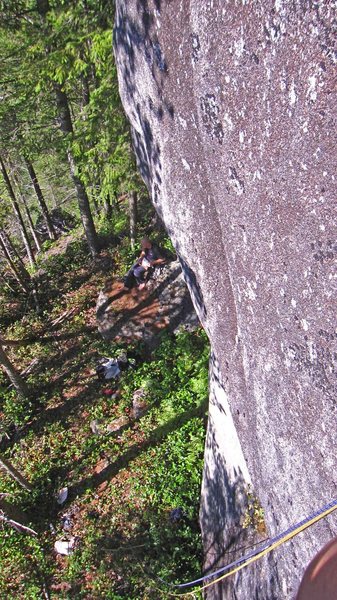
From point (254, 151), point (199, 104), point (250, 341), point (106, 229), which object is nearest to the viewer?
point (254, 151)

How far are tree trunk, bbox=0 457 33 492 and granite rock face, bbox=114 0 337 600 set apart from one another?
6083 mm

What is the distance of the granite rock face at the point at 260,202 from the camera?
2641mm

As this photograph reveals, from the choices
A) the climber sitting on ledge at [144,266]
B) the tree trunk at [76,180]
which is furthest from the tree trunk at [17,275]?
the climber sitting on ledge at [144,266]

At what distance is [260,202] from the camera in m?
3.30

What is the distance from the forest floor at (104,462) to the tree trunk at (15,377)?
326 mm

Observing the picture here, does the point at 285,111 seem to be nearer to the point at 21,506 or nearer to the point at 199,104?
the point at 199,104

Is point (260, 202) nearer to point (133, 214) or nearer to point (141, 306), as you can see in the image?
point (141, 306)

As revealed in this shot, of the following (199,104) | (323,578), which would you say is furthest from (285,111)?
(323,578)

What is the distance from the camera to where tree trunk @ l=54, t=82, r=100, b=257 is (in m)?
12.5

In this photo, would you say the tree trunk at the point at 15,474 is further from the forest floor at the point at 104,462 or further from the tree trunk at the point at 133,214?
the tree trunk at the point at 133,214

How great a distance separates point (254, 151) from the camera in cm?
319

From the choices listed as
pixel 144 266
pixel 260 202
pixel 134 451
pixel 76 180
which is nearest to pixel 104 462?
pixel 134 451

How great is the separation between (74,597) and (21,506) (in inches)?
106

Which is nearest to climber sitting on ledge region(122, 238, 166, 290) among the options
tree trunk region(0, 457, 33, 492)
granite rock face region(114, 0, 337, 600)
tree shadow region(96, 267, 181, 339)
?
tree shadow region(96, 267, 181, 339)
